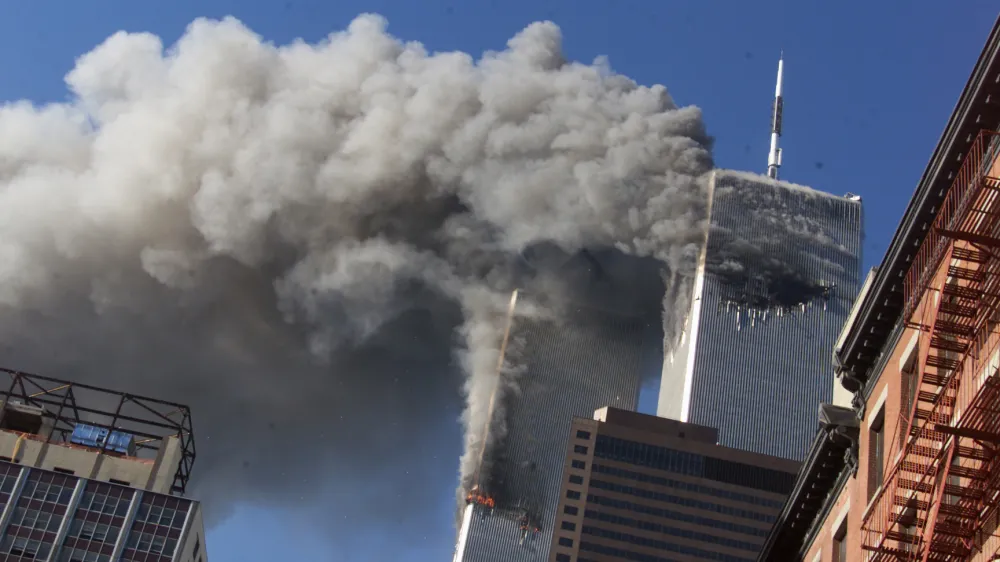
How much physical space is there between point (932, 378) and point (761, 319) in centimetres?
15834

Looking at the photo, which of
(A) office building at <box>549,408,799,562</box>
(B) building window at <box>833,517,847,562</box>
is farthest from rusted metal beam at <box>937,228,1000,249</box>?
(A) office building at <box>549,408,799,562</box>

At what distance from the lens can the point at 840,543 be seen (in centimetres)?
3984

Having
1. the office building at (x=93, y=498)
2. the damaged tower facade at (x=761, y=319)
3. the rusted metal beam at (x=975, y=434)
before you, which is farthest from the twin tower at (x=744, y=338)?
the rusted metal beam at (x=975, y=434)

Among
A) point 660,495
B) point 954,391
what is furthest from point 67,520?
point 660,495

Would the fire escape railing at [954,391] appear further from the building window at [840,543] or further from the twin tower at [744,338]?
the twin tower at [744,338]

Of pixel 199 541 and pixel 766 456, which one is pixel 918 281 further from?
pixel 766 456

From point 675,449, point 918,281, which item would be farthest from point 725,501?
point 918,281

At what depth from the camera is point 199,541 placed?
94312mm

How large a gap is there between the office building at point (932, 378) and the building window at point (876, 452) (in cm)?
4

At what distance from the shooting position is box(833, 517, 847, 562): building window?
3925 cm

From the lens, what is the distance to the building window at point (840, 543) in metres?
39.2

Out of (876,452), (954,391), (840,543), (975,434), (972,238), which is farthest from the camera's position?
(840,543)

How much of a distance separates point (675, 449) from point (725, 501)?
8.17 meters

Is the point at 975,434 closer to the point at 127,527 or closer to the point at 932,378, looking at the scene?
the point at 932,378
